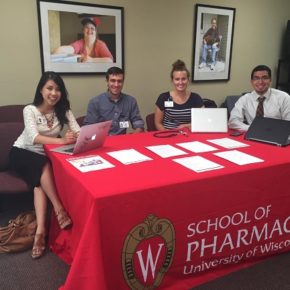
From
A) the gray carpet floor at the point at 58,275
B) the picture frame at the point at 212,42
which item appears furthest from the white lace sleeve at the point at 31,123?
the picture frame at the point at 212,42

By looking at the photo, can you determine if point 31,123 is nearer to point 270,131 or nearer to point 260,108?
point 270,131

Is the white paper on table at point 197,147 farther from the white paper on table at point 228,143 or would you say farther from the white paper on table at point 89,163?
the white paper on table at point 89,163

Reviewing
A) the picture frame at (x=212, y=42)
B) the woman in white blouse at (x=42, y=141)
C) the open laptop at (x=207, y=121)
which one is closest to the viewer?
the woman in white blouse at (x=42, y=141)

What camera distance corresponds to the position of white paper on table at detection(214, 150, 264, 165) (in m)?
1.72

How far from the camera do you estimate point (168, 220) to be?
1.46 metres

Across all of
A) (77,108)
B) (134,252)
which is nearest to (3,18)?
(77,108)

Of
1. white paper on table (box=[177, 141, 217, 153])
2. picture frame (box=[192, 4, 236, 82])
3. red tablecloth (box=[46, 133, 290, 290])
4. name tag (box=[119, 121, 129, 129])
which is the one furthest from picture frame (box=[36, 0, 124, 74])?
white paper on table (box=[177, 141, 217, 153])

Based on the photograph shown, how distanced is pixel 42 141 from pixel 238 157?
52.0 inches

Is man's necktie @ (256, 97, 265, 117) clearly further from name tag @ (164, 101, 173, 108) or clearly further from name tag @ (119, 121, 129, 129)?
name tag @ (119, 121, 129, 129)

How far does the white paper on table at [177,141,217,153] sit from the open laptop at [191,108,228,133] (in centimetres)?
31

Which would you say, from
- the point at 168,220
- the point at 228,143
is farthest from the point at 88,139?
the point at 228,143

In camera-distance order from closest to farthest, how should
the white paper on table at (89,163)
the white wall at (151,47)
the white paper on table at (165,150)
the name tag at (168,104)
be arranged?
1. the white paper on table at (89,163)
2. the white paper on table at (165,150)
3. the name tag at (168,104)
4. the white wall at (151,47)

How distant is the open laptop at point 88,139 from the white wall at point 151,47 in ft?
4.73

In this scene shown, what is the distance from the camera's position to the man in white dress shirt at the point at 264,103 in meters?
2.65
